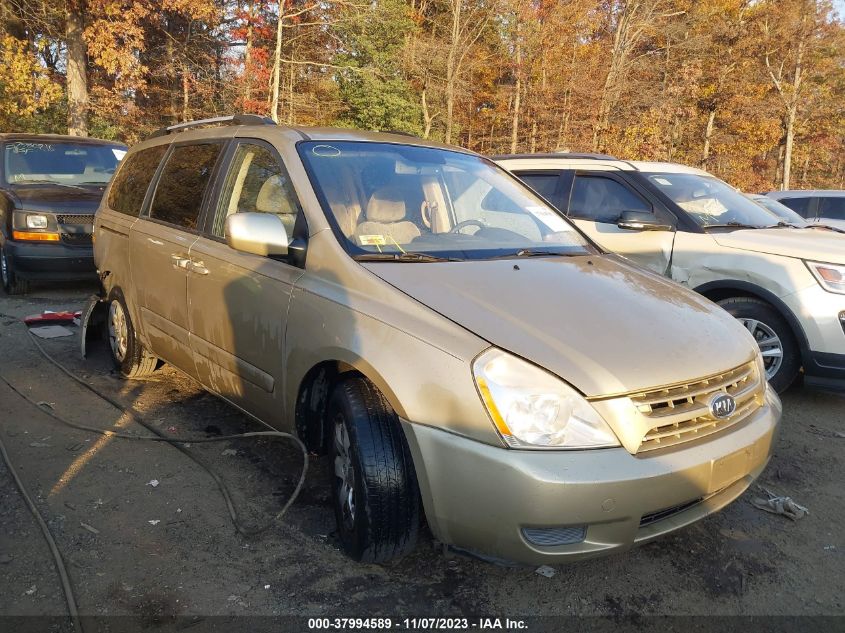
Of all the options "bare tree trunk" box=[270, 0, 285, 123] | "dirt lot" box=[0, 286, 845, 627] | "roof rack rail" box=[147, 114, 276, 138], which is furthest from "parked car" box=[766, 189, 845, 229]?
"bare tree trunk" box=[270, 0, 285, 123]

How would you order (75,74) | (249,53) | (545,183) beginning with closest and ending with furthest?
(545,183) → (75,74) → (249,53)

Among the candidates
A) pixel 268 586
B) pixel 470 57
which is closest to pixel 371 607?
pixel 268 586

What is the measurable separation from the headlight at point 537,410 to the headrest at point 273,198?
1.53 metres

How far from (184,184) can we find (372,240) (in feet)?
5.83

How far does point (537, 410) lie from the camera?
7.13ft

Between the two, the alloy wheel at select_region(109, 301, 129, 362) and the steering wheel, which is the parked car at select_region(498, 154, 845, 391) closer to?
the steering wheel

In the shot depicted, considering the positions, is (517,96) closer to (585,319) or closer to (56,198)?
(56,198)

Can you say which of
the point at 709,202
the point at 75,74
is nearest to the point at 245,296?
the point at 709,202

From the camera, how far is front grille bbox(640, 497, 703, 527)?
88.6 inches

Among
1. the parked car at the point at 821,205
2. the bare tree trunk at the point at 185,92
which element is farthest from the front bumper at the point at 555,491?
the bare tree trunk at the point at 185,92

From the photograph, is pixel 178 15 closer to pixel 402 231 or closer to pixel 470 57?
pixel 470 57

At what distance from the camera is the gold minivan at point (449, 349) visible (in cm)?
217

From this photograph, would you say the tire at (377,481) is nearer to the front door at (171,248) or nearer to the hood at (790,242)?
the front door at (171,248)

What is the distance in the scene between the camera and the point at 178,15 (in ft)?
70.9
